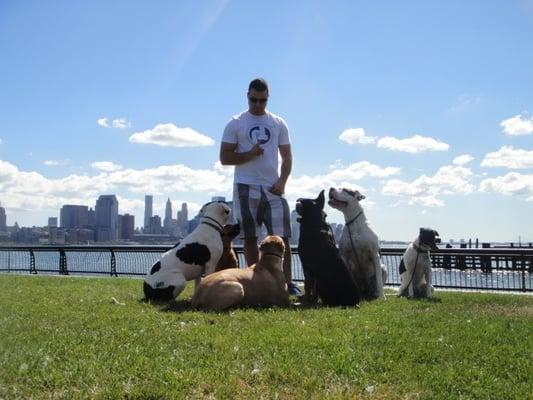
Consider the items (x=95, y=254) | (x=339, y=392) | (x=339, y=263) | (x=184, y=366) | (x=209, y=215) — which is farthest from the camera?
(x=95, y=254)

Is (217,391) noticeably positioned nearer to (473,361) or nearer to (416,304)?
(473,361)

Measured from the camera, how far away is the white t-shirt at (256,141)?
26.6 feet

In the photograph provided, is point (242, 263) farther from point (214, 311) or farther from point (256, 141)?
point (214, 311)

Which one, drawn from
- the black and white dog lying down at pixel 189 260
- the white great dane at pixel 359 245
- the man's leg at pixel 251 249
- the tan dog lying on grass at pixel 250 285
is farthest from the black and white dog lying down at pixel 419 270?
the black and white dog lying down at pixel 189 260

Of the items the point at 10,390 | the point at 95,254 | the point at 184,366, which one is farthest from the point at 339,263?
the point at 95,254

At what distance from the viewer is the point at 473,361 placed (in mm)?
4039

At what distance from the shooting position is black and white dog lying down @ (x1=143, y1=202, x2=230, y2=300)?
7370mm

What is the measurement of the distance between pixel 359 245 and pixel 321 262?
134 centimetres

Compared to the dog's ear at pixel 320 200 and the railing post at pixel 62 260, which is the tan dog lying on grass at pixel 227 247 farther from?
the railing post at pixel 62 260

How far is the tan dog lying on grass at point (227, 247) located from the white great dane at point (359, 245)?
159cm

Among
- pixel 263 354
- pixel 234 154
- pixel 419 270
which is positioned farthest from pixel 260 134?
pixel 263 354

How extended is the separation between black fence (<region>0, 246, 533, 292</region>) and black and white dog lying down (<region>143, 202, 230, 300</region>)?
788 centimetres

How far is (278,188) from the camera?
812 cm

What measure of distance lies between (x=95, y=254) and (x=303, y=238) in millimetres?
15937
